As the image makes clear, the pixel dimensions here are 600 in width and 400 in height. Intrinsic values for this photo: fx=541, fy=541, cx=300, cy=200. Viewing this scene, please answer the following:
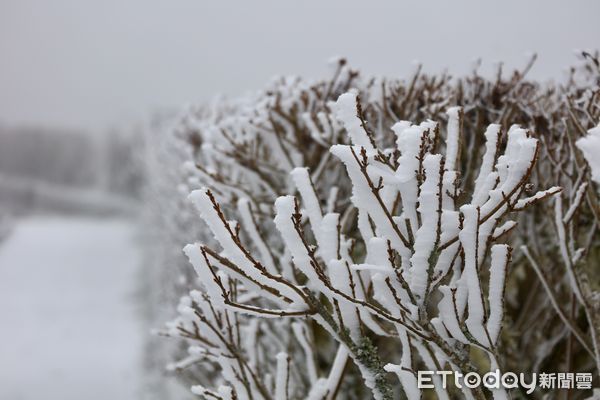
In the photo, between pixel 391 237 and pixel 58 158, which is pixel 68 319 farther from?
pixel 58 158

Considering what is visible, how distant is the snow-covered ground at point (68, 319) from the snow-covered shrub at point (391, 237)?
7.40 m

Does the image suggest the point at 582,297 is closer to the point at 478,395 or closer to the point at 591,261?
the point at 478,395

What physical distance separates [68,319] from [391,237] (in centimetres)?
1370

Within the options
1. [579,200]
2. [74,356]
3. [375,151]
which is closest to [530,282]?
[579,200]

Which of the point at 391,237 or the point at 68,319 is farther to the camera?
the point at 68,319

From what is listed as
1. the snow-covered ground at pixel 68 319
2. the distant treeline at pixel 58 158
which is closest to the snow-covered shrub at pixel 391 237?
the snow-covered ground at pixel 68 319

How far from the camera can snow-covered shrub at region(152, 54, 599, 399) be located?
1544mm

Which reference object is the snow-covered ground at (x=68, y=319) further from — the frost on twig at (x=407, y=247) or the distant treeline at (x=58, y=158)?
the distant treeline at (x=58, y=158)

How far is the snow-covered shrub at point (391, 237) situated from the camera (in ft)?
5.07

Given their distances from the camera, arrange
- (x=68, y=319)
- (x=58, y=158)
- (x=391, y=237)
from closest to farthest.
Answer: (x=391, y=237) → (x=68, y=319) → (x=58, y=158)

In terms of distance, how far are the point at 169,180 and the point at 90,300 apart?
27.5ft

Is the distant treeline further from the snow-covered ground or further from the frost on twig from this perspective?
the frost on twig

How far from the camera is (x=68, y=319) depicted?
44.4 ft

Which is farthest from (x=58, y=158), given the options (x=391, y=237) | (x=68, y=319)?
(x=391, y=237)
